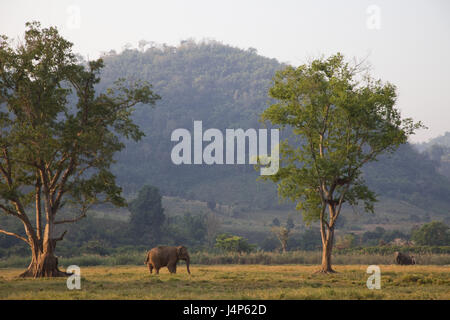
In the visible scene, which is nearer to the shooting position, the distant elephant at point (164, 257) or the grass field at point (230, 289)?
the grass field at point (230, 289)

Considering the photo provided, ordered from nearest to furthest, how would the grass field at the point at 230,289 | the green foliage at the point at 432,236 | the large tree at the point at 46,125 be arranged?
the grass field at the point at 230,289, the large tree at the point at 46,125, the green foliage at the point at 432,236

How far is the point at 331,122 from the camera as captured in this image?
112ft

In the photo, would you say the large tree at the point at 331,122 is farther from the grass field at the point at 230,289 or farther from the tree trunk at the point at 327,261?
the grass field at the point at 230,289

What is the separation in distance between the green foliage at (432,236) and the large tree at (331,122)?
3250 centimetres

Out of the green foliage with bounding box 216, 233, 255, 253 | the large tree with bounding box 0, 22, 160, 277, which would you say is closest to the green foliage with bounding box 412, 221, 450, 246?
the green foliage with bounding box 216, 233, 255, 253

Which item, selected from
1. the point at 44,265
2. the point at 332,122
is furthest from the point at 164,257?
the point at 332,122

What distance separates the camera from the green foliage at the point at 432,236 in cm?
6278

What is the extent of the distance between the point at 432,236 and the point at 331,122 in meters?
35.6

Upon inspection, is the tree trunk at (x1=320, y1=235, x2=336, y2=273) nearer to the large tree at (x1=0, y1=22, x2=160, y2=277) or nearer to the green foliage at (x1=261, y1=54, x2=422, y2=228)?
the green foliage at (x1=261, y1=54, x2=422, y2=228)

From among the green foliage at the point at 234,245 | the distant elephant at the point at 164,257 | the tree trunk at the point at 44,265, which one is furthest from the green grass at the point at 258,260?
the distant elephant at the point at 164,257

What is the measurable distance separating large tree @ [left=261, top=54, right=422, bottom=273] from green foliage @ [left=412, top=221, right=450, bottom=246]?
1280 inches

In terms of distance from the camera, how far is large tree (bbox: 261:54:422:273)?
107ft

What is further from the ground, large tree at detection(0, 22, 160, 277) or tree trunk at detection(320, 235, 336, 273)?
large tree at detection(0, 22, 160, 277)
